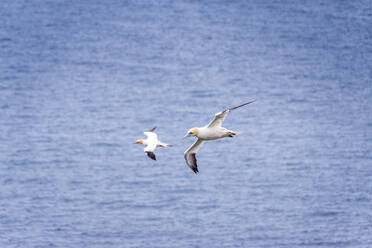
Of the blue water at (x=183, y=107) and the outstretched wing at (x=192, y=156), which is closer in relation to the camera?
the outstretched wing at (x=192, y=156)

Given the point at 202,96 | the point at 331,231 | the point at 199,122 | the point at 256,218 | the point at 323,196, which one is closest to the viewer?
the point at 331,231

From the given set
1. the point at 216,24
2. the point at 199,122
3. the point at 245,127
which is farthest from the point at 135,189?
the point at 216,24

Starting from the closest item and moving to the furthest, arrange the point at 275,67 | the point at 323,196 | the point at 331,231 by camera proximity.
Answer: the point at 331,231
the point at 323,196
the point at 275,67

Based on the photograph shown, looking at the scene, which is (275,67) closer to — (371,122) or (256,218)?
(371,122)

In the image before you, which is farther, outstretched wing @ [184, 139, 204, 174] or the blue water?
the blue water

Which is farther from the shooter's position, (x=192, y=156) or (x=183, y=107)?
(x=183, y=107)

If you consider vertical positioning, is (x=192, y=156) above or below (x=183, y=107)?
below

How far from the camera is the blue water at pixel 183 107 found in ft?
185

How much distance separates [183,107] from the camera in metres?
69.9

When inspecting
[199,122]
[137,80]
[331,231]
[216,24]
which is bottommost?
[331,231]

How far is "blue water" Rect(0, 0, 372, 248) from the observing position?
5650 cm

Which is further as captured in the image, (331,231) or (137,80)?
(137,80)

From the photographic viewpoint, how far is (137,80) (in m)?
74.2

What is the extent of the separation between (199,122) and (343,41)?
17381mm
